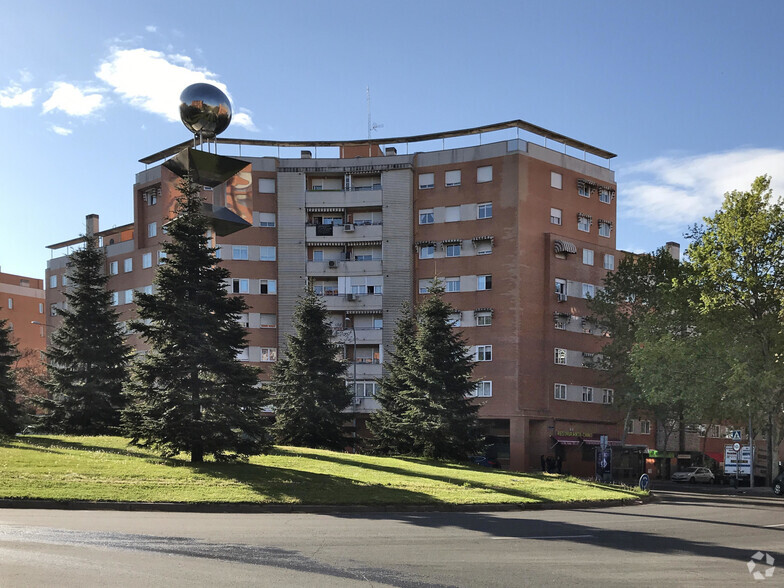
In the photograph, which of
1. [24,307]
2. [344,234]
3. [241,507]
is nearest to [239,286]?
[344,234]

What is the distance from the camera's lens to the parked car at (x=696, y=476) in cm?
6091

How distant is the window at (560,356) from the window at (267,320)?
21726mm

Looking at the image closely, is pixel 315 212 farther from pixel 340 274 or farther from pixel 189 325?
pixel 189 325

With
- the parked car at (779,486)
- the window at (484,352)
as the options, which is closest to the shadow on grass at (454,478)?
the parked car at (779,486)

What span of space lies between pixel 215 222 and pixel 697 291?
110ft

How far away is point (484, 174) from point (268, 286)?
18.8 m

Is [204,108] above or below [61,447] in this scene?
above

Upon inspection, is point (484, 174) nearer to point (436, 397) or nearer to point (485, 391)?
point (485, 391)

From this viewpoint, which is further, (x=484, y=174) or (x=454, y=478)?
(x=484, y=174)

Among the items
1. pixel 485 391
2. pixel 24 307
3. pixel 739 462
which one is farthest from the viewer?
pixel 24 307

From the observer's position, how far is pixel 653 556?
513 inches

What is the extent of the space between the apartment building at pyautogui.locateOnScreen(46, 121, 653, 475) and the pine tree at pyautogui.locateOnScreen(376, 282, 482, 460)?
16.8m

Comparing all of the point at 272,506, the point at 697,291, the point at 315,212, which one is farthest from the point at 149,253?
the point at 272,506

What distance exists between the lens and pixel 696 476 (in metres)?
60.9
